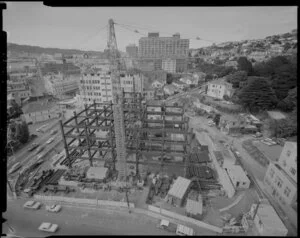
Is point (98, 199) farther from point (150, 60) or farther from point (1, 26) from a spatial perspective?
point (150, 60)

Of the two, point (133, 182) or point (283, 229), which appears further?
point (133, 182)

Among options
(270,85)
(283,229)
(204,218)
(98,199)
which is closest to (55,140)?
(98,199)

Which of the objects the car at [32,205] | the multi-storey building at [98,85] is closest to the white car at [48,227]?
the car at [32,205]

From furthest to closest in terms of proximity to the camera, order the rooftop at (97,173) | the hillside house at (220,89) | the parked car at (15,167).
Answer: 1. the hillside house at (220,89)
2. the parked car at (15,167)
3. the rooftop at (97,173)

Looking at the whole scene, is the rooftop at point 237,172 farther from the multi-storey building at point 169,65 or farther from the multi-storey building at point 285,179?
the multi-storey building at point 169,65

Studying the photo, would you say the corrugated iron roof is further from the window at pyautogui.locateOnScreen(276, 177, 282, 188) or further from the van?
the window at pyautogui.locateOnScreen(276, 177, 282, 188)

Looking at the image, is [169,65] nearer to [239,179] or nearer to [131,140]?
[131,140]

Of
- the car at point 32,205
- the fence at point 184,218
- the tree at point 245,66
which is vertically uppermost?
the tree at point 245,66

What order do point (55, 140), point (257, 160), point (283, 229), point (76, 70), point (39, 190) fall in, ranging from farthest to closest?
point (76, 70), point (55, 140), point (257, 160), point (39, 190), point (283, 229)
